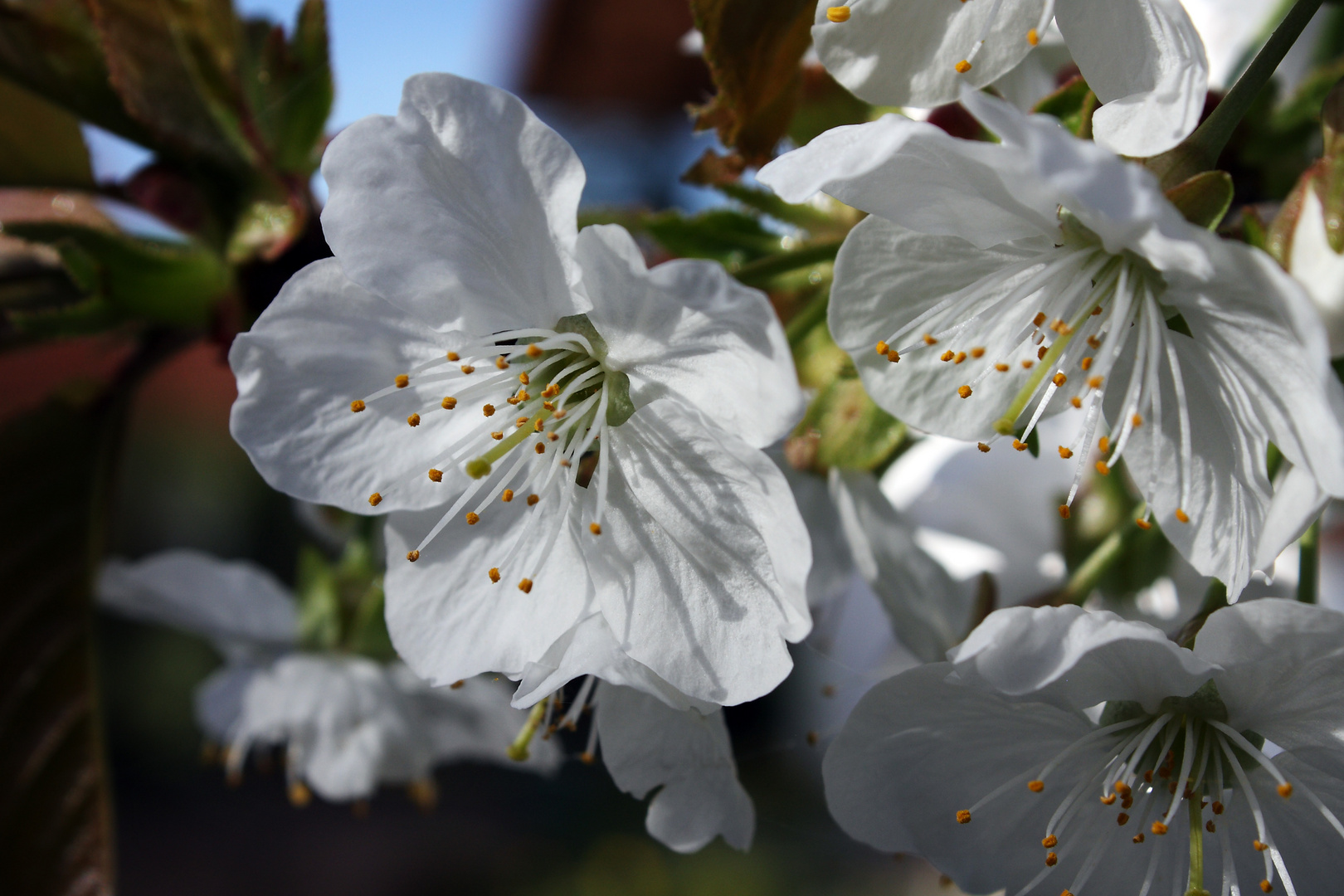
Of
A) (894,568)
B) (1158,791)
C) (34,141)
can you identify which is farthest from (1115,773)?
(34,141)

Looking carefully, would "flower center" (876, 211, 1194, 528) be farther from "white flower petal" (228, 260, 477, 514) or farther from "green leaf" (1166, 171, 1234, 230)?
"white flower petal" (228, 260, 477, 514)

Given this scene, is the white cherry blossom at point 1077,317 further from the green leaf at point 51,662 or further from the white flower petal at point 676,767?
the green leaf at point 51,662

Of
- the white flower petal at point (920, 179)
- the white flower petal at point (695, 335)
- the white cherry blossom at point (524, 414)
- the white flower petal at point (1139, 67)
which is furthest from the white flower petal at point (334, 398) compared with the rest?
the white flower petal at point (1139, 67)

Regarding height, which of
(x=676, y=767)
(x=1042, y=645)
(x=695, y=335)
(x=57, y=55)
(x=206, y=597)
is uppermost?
(x=57, y=55)

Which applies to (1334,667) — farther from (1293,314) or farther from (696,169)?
(696,169)

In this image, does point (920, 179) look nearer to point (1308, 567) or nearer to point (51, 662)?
point (1308, 567)

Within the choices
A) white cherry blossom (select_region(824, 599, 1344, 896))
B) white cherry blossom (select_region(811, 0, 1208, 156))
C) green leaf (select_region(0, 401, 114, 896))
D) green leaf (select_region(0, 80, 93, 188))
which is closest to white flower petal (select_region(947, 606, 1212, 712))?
white cherry blossom (select_region(824, 599, 1344, 896))
